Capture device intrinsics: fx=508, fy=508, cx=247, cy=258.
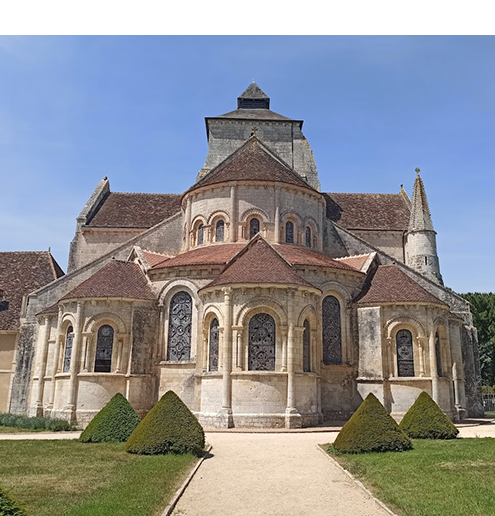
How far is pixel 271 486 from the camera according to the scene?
10.7 meters

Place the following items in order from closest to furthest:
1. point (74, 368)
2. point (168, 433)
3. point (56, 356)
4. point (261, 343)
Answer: point (168, 433) < point (261, 343) < point (74, 368) < point (56, 356)

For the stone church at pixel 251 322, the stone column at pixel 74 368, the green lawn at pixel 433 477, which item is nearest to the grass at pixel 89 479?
the green lawn at pixel 433 477

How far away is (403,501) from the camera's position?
920cm

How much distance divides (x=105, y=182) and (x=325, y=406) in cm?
2554

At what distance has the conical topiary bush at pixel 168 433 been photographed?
13.9 metres

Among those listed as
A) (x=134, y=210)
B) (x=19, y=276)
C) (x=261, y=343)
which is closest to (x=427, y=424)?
(x=261, y=343)

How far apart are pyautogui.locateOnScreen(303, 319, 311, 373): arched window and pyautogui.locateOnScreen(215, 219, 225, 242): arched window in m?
8.43

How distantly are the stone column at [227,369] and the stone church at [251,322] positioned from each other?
0.20 ft

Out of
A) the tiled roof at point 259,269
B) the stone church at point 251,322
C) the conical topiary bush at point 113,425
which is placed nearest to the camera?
the conical topiary bush at point 113,425

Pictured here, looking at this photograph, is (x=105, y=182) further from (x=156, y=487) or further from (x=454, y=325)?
(x=156, y=487)

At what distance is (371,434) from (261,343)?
27.8 ft

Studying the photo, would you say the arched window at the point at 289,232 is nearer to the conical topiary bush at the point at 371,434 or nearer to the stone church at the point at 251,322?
the stone church at the point at 251,322

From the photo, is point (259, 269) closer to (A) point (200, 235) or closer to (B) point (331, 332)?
(B) point (331, 332)

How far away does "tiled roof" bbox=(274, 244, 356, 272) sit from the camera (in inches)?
1023
